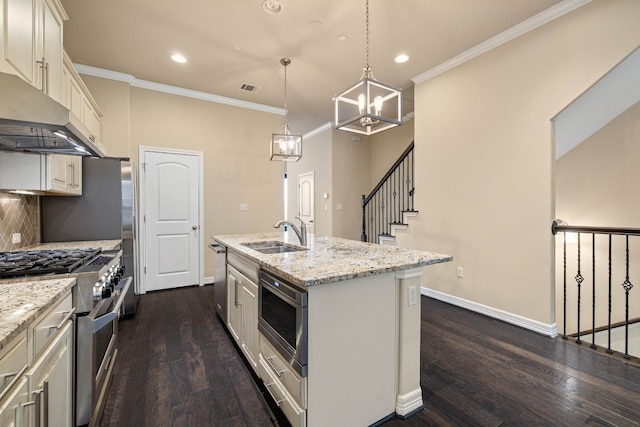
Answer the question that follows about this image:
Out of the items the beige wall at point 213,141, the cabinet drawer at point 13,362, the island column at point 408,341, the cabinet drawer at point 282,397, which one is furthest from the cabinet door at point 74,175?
the island column at point 408,341

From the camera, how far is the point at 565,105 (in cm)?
262

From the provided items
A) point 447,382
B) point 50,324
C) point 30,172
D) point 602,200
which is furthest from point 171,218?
point 602,200

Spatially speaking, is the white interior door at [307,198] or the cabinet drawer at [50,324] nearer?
the cabinet drawer at [50,324]

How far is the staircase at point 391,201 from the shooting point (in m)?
4.81

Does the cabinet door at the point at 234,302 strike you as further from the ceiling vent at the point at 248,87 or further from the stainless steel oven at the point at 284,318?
the ceiling vent at the point at 248,87

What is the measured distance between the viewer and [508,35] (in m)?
3.00

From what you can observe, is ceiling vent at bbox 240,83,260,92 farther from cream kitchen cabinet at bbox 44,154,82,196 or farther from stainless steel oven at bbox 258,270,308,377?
stainless steel oven at bbox 258,270,308,377

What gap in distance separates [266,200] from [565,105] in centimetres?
423

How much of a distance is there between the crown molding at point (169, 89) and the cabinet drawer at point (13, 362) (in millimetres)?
4115

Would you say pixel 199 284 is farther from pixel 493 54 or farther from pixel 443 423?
pixel 493 54

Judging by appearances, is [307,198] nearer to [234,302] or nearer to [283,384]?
[234,302]

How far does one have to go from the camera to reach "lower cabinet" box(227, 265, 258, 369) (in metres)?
2.05

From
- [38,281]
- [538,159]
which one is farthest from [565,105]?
[38,281]

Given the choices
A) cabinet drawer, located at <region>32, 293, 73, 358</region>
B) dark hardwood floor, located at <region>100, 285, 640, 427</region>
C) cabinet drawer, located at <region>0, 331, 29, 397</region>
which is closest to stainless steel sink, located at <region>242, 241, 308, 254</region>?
dark hardwood floor, located at <region>100, 285, 640, 427</region>
